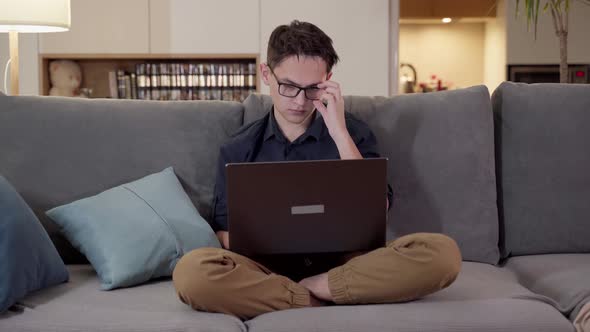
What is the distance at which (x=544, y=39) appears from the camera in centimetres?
560

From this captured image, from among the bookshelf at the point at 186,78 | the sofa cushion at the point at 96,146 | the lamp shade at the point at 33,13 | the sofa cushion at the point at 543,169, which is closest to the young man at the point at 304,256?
the sofa cushion at the point at 96,146

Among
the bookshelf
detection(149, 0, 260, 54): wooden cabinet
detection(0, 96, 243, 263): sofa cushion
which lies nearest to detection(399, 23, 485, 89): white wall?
the bookshelf

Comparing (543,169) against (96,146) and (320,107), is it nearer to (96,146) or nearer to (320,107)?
(320,107)

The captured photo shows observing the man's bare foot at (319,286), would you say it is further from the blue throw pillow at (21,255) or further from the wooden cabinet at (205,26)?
the wooden cabinet at (205,26)

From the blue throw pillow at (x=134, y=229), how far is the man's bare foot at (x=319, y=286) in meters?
0.37

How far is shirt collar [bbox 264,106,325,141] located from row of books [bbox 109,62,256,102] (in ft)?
8.38

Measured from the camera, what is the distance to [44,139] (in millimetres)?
2223

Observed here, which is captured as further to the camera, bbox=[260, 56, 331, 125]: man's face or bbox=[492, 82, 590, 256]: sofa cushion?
bbox=[492, 82, 590, 256]: sofa cushion

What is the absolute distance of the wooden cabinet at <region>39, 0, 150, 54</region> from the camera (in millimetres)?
4562

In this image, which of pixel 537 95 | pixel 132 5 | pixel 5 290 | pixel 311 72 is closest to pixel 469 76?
pixel 132 5

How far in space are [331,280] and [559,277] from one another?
2.12 ft

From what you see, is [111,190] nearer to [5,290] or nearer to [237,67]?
[5,290]

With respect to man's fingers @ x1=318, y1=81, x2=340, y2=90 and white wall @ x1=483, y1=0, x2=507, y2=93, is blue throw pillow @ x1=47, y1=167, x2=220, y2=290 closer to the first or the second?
man's fingers @ x1=318, y1=81, x2=340, y2=90

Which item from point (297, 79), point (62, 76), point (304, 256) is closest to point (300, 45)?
point (297, 79)
